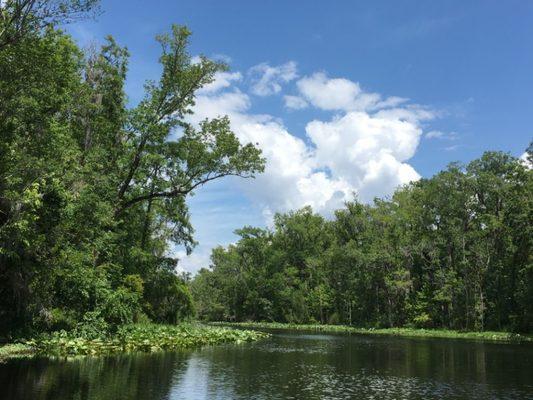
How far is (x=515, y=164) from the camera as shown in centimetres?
5591

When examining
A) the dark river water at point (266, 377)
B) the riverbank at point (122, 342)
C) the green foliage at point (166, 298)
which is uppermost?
the green foliage at point (166, 298)

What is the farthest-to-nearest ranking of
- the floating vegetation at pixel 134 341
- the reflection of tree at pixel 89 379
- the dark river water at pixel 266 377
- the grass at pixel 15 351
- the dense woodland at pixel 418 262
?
1. the dense woodland at pixel 418 262
2. the floating vegetation at pixel 134 341
3. the grass at pixel 15 351
4. the dark river water at pixel 266 377
5. the reflection of tree at pixel 89 379

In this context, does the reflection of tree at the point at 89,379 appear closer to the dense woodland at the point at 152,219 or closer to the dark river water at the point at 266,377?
the dark river water at the point at 266,377

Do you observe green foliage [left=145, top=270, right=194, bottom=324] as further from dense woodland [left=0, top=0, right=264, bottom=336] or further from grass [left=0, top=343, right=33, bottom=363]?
grass [left=0, top=343, right=33, bottom=363]

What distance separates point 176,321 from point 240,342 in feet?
24.1

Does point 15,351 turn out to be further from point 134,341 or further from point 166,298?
point 166,298

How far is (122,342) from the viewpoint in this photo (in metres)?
27.9

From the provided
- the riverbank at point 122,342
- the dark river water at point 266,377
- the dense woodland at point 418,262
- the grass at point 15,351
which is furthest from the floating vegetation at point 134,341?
the dense woodland at point 418,262

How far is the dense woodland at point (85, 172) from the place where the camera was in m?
20.7

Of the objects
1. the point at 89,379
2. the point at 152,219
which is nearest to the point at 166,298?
the point at 152,219

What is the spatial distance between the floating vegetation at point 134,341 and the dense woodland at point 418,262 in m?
30.7

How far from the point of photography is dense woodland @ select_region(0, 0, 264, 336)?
2066 centimetres

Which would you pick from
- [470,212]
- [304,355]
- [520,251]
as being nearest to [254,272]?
[470,212]

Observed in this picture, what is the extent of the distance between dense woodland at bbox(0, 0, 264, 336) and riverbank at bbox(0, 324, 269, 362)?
3.35 ft
